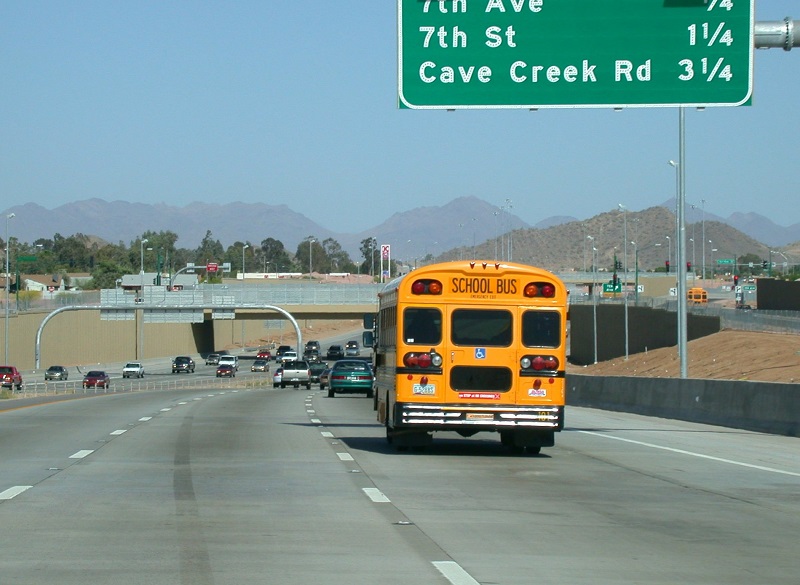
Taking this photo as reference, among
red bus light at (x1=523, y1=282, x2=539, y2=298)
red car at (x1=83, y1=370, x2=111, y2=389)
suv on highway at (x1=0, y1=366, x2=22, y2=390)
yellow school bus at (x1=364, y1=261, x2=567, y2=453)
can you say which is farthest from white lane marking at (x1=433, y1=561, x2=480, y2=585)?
red car at (x1=83, y1=370, x2=111, y2=389)

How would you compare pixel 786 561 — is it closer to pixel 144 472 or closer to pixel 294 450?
pixel 144 472

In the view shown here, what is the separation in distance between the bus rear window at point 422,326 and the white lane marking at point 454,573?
903 centimetres

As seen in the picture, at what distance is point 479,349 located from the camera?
18109 mm

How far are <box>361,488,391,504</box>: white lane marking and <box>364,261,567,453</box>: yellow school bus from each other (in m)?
4.05

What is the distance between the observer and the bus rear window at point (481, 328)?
59.7ft

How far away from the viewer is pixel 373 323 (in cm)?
2323

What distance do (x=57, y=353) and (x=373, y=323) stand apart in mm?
76430

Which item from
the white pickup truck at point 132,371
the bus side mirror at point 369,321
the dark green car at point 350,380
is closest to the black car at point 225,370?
the white pickup truck at point 132,371

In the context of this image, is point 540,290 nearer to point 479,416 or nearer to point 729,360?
point 479,416

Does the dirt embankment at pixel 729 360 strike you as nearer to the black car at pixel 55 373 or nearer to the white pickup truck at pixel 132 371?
the white pickup truck at pixel 132 371

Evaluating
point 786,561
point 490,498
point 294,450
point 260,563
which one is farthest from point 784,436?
point 260,563

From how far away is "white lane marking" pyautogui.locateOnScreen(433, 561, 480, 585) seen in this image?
8422 millimetres

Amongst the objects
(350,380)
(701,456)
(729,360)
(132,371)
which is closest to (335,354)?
(132,371)

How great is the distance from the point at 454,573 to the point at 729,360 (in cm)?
6142
